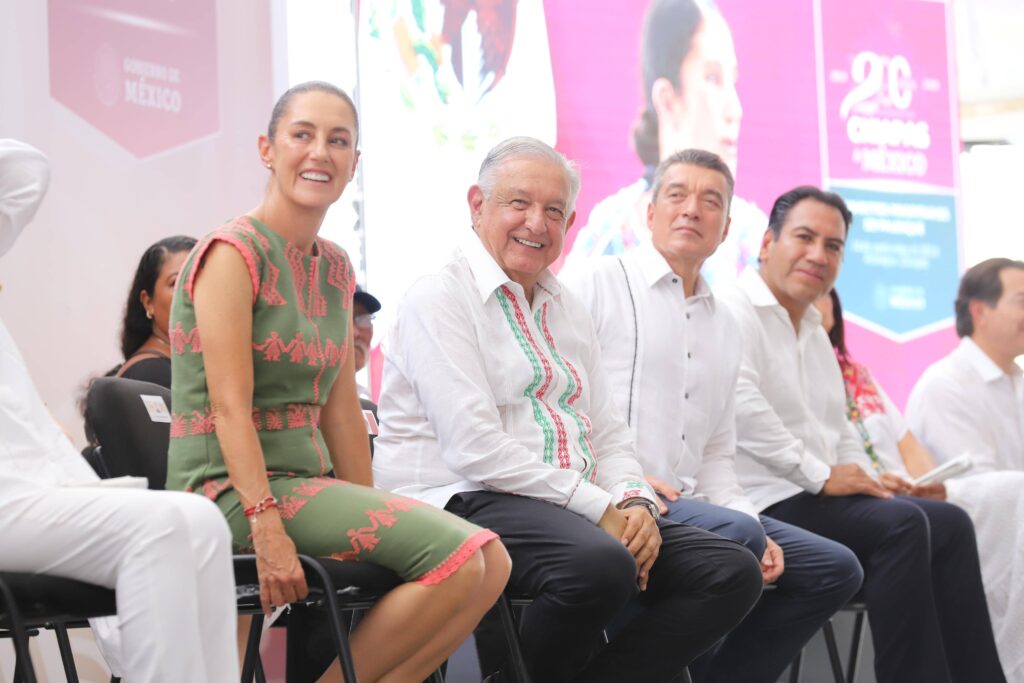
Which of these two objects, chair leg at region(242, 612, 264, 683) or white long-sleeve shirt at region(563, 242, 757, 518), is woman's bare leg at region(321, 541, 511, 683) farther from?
white long-sleeve shirt at region(563, 242, 757, 518)

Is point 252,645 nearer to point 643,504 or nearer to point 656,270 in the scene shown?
point 643,504

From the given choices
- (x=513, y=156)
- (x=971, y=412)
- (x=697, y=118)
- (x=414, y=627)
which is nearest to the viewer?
(x=414, y=627)

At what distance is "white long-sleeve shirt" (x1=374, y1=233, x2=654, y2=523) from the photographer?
8.29 ft

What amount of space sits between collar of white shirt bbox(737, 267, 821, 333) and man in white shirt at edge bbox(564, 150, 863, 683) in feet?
1.30

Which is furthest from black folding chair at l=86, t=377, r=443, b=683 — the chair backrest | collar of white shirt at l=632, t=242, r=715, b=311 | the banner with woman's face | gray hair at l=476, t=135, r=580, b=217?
the banner with woman's face

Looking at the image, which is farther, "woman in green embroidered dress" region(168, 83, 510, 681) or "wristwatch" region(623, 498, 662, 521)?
"wristwatch" region(623, 498, 662, 521)

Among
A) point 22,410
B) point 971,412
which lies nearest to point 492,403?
point 22,410

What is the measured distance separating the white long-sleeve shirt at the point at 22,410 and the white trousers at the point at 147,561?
8cm

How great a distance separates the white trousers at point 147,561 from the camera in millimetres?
1814

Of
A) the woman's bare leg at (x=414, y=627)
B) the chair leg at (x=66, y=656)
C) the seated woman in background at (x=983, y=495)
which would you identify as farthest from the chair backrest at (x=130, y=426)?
the seated woman in background at (x=983, y=495)

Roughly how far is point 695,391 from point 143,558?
5.88 feet

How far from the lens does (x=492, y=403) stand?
258 cm

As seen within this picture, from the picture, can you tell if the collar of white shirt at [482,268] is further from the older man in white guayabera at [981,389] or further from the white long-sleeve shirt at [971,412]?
the white long-sleeve shirt at [971,412]

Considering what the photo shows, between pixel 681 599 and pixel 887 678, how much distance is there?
104 cm
